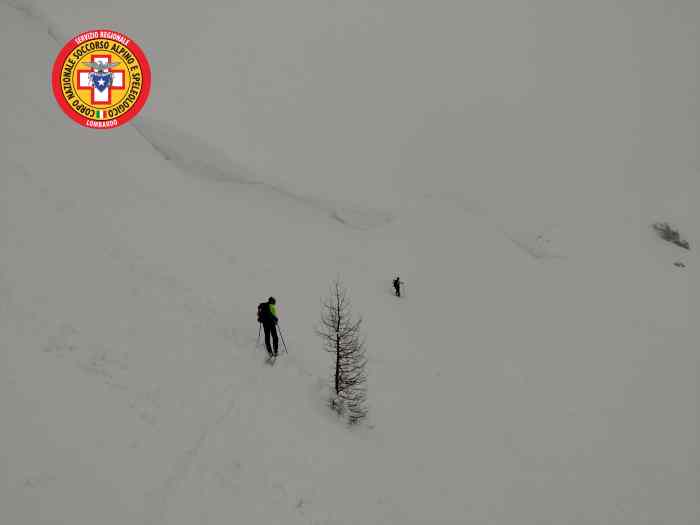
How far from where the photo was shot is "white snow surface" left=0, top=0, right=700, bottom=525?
24.8 ft

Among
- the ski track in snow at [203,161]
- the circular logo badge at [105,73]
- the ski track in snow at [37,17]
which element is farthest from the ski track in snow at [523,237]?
the ski track in snow at [37,17]

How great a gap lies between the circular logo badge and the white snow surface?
2.89 m

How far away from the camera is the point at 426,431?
1564 centimetres

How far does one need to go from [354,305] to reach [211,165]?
73.4ft

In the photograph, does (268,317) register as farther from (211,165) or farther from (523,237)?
(523,237)

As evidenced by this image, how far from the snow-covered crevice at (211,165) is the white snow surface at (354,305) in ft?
0.87

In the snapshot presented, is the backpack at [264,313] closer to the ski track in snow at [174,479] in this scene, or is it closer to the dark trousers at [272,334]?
the dark trousers at [272,334]

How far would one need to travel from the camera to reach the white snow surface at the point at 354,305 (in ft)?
24.8

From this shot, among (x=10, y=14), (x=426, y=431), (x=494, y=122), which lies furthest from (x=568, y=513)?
(x=494, y=122)

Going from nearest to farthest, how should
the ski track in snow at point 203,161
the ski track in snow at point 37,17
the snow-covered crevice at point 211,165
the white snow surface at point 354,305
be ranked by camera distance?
the white snow surface at point 354,305 → the ski track in snow at point 37,17 → the ski track in snow at point 203,161 → the snow-covered crevice at point 211,165

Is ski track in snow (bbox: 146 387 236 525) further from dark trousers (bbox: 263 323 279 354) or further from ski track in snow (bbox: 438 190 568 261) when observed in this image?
ski track in snow (bbox: 438 190 568 261)

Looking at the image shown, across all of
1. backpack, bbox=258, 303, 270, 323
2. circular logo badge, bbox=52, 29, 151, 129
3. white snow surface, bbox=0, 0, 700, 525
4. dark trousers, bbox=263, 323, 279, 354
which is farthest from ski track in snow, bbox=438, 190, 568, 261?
circular logo badge, bbox=52, 29, 151, 129

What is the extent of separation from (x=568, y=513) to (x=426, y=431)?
20.2ft

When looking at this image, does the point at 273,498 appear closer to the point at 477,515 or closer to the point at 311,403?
the point at 311,403
